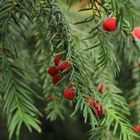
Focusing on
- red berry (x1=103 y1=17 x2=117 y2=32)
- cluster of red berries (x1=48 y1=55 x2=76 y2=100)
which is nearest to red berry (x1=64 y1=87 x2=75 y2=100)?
cluster of red berries (x1=48 y1=55 x2=76 y2=100)

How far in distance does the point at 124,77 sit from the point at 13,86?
1.09 m

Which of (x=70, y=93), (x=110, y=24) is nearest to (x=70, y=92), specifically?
(x=70, y=93)

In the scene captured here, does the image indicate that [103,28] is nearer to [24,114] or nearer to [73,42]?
[73,42]

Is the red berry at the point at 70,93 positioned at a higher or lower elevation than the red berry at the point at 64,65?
lower

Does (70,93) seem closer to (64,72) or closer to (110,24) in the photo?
(64,72)

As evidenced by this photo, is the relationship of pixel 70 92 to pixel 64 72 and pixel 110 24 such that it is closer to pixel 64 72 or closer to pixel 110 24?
pixel 64 72

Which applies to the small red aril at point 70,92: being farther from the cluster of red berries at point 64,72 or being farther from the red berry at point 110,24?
the red berry at point 110,24

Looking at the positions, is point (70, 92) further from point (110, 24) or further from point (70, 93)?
point (110, 24)

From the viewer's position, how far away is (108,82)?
1360mm

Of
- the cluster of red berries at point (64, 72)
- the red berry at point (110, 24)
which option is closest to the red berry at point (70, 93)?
the cluster of red berries at point (64, 72)

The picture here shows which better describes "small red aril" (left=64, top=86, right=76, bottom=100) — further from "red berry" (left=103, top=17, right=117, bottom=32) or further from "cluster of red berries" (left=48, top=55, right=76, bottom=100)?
"red berry" (left=103, top=17, right=117, bottom=32)

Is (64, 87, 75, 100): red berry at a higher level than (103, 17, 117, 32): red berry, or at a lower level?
lower

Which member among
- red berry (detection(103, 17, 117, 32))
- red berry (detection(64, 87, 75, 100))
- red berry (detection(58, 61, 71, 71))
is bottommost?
red berry (detection(64, 87, 75, 100))

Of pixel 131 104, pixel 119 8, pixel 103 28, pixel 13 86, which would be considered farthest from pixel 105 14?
pixel 131 104
